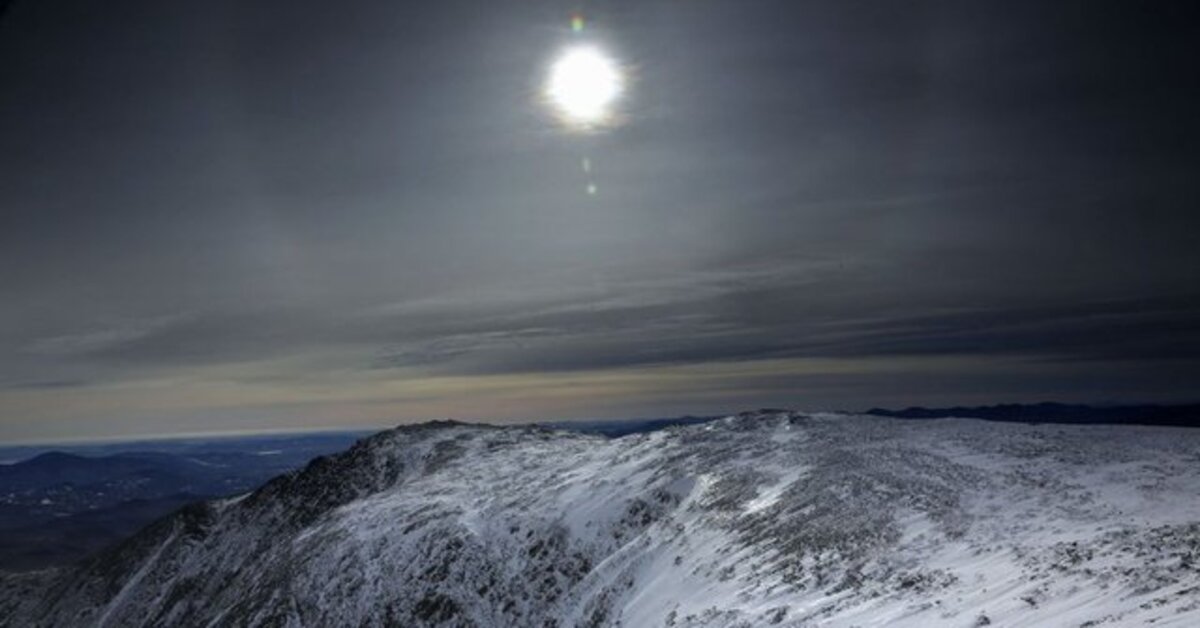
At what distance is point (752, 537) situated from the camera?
38500mm

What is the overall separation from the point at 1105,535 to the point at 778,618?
39.2ft

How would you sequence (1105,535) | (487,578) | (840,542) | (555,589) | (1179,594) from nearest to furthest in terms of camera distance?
(1179,594) → (1105,535) → (840,542) → (555,589) → (487,578)

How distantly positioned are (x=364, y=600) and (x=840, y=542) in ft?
136

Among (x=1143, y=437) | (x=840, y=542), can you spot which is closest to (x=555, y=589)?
(x=840, y=542)

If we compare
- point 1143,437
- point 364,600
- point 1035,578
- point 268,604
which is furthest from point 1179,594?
point 268,604

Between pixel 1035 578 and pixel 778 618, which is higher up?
pixel 1035 578

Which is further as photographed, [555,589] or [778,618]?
[555,589]

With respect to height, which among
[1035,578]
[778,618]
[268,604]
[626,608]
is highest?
[1035,578]

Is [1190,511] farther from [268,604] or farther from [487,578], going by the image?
[268,604]

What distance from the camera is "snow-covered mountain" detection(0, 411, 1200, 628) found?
77.3 feet

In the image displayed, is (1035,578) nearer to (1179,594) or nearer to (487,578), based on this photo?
(1179,594)

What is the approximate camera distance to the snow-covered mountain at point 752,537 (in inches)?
927

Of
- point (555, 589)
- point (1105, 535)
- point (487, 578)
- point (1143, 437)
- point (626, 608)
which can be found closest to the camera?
point (1105, 535)

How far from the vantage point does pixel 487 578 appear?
5544 centimetres
